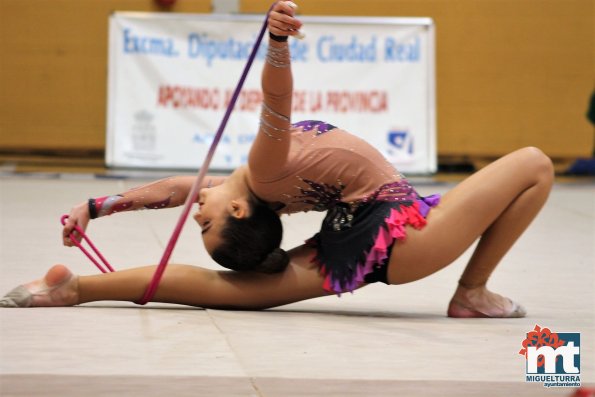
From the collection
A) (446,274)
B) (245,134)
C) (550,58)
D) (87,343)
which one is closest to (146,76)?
(245,134)

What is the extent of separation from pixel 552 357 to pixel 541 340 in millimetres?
199

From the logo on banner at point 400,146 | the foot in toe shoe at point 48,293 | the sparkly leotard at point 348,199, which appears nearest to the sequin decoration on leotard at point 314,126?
the sparkly leotard at point 348,199

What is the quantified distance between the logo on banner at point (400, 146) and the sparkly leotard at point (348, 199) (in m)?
4.99

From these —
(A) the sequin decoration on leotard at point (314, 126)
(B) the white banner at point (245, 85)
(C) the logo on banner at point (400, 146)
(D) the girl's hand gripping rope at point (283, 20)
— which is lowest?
(C) the logo on banner at point (400, 146)

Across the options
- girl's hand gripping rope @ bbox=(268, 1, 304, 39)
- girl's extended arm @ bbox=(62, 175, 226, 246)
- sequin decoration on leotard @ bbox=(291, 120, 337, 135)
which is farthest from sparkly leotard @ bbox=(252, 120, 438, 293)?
girl's hand gripping rope @ bbox=(268, 1, 304, 39)

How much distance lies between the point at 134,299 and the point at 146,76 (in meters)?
5.11

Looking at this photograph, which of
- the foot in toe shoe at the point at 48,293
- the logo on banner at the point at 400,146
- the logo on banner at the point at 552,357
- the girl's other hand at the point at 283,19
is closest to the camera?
the logo on banner at the point at 552,357

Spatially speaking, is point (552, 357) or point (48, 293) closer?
point (552, 357)

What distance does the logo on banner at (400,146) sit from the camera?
8.56 meters

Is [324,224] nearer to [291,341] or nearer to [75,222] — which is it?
[291,341]

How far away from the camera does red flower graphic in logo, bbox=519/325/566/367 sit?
3.18 metres

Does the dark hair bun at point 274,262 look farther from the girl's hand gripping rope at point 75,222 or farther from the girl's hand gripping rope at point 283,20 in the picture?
the girl's hand gripping rope at point 283,20

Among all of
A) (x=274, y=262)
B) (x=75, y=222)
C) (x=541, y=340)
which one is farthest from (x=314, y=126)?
(x=541, y=340)

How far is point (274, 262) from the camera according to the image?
138 inches
